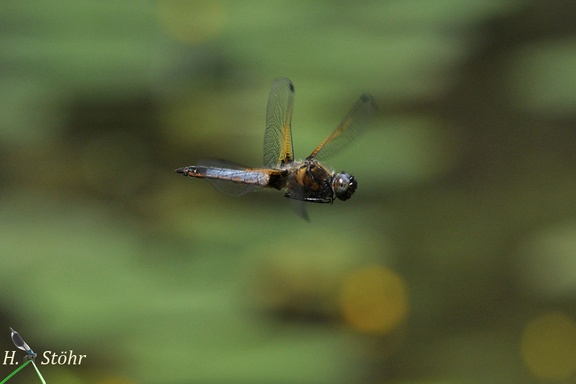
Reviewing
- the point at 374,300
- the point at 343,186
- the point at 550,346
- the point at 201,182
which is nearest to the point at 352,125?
the point at 343,186

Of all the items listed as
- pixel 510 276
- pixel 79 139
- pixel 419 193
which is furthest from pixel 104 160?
pixel 510 276

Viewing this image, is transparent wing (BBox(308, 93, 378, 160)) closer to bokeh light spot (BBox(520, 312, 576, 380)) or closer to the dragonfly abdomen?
the dragonfly abdomen

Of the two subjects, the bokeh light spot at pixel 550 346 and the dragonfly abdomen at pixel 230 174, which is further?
the bokeh light spot at pixel 550 346

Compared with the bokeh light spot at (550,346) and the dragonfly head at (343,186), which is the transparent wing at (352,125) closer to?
the dragonfly head at (343,186)

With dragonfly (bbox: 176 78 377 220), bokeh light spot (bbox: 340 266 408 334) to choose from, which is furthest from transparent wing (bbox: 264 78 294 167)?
bokeh light spot (bbox: 340 266 408 334)

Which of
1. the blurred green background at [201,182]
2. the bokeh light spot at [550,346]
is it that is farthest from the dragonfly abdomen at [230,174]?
the bokeh light spot at [550,346]
